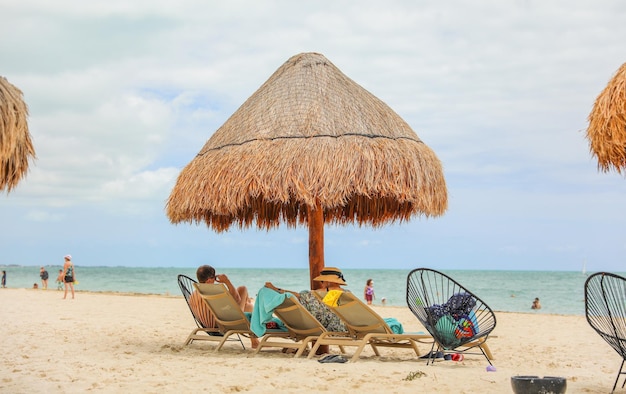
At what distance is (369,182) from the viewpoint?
6.81 meters

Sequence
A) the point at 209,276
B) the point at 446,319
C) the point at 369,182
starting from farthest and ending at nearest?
the point at 209,276 < the point at 369,182 < the point at 446,319

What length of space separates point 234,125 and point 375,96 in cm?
160

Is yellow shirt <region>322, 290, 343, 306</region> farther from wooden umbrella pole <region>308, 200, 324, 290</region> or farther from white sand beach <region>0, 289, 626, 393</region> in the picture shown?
wooden umbrella pole <region>308, 200, 324, 290</region>

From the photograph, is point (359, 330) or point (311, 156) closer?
point (359, 330)

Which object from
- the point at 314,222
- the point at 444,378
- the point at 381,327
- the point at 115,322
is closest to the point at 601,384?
the point at 444,378

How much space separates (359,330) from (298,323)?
1.89ft

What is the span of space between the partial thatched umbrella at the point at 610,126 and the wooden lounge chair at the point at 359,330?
2.13 m

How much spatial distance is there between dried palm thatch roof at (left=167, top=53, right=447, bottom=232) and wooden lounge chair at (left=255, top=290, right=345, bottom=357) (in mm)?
971

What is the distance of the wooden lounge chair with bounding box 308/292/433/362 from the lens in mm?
6301

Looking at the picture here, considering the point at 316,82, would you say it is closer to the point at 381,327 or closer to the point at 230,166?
the point at 230,166

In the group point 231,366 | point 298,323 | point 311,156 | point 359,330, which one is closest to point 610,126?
point 311,156

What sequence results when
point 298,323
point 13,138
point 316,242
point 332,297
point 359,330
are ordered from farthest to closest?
1. point 316,242
2. point 298,323
3. point 359,330
4. point 332,297
5. point 13,138

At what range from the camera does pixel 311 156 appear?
6.85 metres

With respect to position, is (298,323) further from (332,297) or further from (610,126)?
(610,126)
